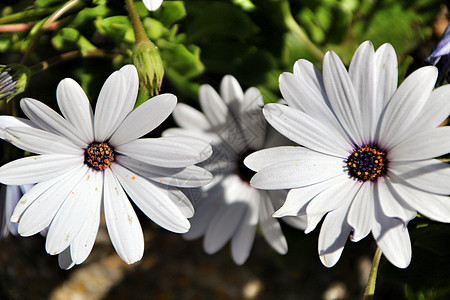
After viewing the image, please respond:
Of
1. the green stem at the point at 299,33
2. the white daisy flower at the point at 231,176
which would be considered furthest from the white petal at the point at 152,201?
the green stem at the point at 299,33

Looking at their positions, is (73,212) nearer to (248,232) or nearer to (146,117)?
(146,117)

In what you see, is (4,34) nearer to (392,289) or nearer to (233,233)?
(233,233)

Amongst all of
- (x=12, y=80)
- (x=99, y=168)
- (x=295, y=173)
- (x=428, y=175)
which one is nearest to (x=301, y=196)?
(x=295, y=173)

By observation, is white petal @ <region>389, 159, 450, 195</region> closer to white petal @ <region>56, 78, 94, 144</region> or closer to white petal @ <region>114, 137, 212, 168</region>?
white petal @ <region>114, 137, 212, 168</region>

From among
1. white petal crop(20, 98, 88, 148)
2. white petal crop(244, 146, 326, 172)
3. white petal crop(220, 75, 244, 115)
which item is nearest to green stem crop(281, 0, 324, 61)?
white petal crop(220, 75, 244, 115)

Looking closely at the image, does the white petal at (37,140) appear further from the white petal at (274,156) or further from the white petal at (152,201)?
the white petal at (274,156)

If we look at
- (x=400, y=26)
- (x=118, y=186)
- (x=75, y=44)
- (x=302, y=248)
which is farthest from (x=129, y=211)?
(x=400, y=26)
